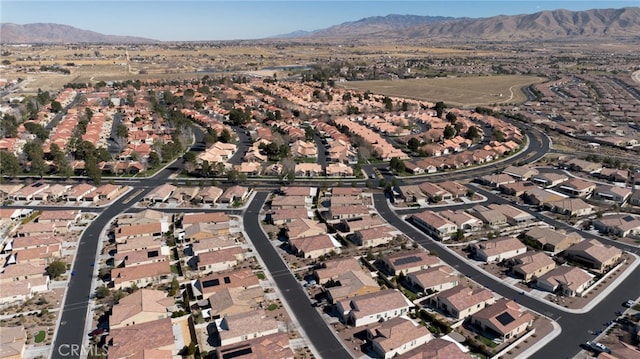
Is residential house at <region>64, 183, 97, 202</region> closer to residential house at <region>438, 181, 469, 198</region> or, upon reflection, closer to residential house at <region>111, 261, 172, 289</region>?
residential house at <region>111, 261, 172, 289</region>

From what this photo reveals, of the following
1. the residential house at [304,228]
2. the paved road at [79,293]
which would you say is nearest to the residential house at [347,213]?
the residential house at [304,228]

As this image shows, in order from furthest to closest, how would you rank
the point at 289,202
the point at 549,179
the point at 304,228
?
the point at 549,179 → the point at 289,202 → the point at 304,228

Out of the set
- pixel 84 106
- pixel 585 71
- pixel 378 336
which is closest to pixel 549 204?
pixel 378 336

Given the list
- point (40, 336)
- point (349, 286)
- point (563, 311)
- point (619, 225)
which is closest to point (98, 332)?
point (40, 336)

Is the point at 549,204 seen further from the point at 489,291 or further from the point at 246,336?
the point at 246,336

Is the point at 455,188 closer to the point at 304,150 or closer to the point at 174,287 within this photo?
the point at 304,150

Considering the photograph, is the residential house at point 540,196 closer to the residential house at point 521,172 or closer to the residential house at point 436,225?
the residential house at point 521,172
